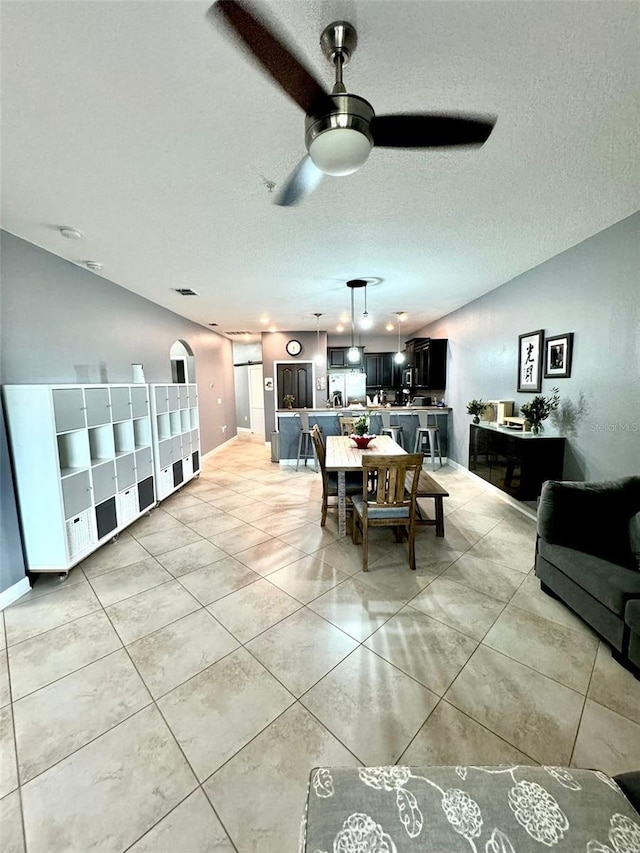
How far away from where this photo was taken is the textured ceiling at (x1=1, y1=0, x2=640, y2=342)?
1124 millimetres

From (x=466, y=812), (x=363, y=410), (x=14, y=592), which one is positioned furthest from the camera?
(x=363, y=410)

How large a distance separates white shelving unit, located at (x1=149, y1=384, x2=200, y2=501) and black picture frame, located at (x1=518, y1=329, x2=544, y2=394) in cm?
455

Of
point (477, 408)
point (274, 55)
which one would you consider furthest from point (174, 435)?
point (477, 408)

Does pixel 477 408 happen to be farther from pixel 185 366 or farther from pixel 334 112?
pixel 185 366

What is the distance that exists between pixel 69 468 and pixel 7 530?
59 centimetres

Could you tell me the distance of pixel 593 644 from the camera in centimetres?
184

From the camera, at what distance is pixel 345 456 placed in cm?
330

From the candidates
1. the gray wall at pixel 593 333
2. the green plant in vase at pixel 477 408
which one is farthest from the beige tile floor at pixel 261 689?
the green plant in vase at pixel 477 408

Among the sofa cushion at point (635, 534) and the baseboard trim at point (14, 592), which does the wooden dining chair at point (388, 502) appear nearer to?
the sofa cushion at point (635, 534)

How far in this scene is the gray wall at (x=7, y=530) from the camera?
232 cm

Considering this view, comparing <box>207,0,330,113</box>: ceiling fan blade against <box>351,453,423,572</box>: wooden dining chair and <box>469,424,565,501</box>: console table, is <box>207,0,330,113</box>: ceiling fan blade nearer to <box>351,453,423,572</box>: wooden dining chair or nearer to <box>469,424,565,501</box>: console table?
<box>351,453,423,572</box>: wooden dining chair

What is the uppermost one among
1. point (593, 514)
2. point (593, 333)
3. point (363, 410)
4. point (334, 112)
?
point (334, 112)

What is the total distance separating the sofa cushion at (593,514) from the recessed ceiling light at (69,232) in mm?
4032

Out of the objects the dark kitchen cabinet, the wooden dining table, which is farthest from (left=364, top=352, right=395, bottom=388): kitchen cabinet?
the wooden dining table
